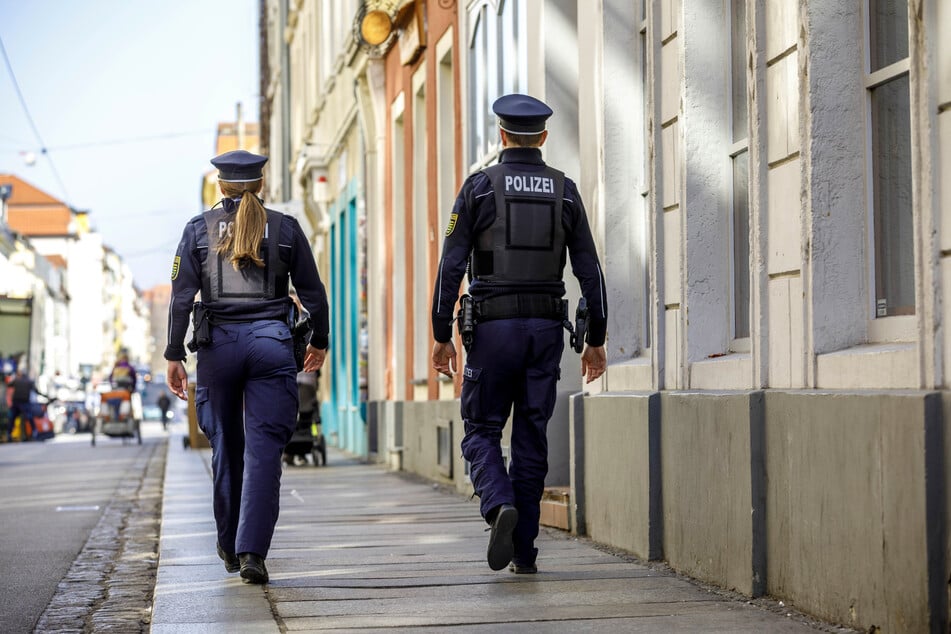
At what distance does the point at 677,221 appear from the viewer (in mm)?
7070

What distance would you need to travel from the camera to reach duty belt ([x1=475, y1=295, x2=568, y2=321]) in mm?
6480

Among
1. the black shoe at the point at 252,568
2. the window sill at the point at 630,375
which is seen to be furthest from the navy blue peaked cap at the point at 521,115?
the black shoe at the point at 252,568

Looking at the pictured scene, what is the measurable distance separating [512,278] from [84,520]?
21.0 ft

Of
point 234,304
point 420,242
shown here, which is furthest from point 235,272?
point 420,242

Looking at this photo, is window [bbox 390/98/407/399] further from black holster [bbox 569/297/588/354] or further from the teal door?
black holster [bbox 569/297/588/354]

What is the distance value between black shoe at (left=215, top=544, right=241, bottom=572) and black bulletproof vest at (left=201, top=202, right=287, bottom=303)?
1103 mm

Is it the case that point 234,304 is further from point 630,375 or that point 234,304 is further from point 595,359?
point 630,375

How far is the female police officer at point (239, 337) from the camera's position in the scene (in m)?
6.64

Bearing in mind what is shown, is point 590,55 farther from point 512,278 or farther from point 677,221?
point 512,278

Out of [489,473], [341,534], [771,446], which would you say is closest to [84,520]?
[341,534]

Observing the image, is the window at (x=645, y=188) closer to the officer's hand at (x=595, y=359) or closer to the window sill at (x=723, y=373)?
the window sill at (x=723, y=373)

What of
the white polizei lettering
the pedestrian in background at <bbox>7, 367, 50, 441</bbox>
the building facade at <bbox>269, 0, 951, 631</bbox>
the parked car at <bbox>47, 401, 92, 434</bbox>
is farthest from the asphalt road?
the parked car at <bbox>47, 401, 92, 434</bbox>

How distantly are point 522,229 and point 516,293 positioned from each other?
27 centimetres

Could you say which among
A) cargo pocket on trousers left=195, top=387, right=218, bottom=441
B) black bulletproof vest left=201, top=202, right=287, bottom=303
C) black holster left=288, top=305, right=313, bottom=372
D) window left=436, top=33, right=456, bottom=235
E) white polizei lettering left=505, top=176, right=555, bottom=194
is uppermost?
window left=436, top=33, right=456, bottom=235
